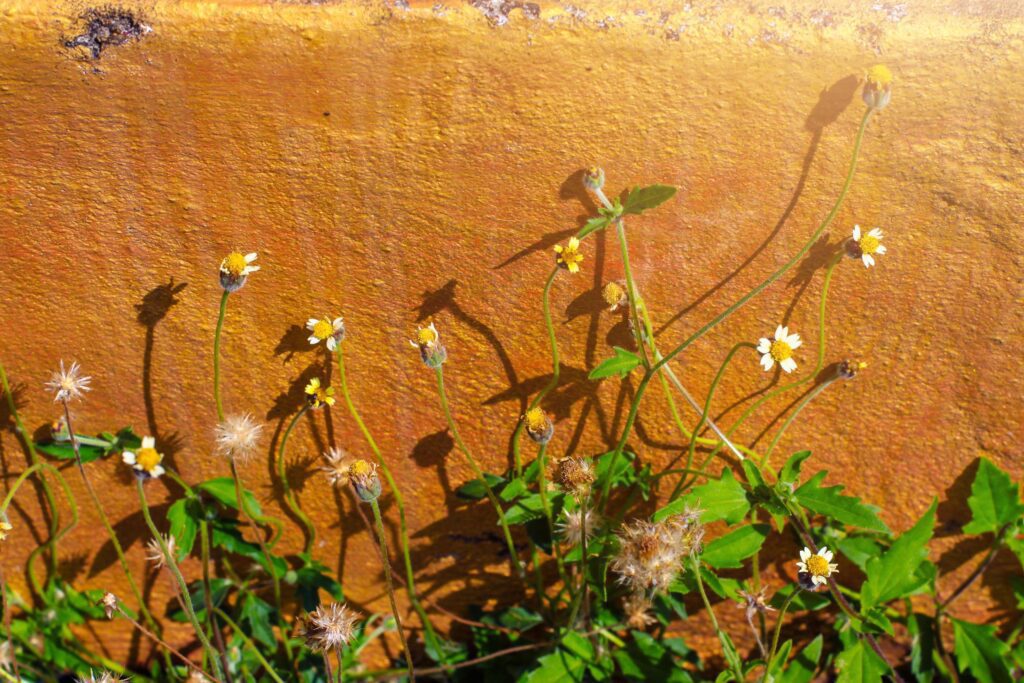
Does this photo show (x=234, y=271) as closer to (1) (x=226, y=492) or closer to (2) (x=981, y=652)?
(1) (x=226, y=492)

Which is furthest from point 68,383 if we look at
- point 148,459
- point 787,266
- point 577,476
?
point 787,266

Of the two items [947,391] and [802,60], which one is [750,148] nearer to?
[802,60]

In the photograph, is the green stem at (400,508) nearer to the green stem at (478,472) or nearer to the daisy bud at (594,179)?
the green stem at (478,472)

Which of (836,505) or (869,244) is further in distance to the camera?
(836,505)

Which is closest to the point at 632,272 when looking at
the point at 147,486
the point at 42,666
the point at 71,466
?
the point at 147,486

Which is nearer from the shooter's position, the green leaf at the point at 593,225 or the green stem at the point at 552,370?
the green leaf at the point at 593,225

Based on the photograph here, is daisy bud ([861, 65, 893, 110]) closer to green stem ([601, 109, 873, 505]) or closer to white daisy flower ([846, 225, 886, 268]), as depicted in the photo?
green stem ([601, 109, 873, 505])

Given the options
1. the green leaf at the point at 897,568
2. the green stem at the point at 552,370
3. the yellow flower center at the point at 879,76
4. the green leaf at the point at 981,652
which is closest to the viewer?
the yellow flower center at the point at 879,76

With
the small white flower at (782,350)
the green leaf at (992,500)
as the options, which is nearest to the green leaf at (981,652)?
the green leaf at (992,500)
